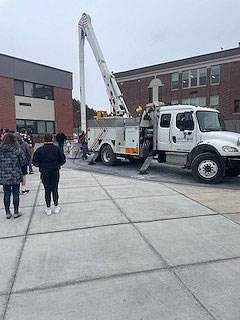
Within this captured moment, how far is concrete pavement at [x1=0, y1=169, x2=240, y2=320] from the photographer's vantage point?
8.06 feet

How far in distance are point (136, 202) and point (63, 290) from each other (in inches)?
137

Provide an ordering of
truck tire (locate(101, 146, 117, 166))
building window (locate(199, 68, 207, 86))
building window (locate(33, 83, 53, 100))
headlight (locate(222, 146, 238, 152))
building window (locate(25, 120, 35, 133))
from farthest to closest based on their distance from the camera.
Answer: building window (locate(199, 68, 207, 86)) < building window (locate(33, 83, 53, 100)) < building window (locate(25, 120, 35, 133)) < truck tire (locate(101, 146, 117, 166)) < headlight (locate(222, 146, 238, 152))

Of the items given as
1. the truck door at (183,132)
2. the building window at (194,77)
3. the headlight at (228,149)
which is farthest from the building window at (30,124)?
the headlight at (228,149)

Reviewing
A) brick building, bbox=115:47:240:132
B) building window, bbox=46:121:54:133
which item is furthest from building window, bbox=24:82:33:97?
brick building, bbox=115:47:240:132

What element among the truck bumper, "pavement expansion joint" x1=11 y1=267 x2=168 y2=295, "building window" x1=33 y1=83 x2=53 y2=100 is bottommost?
"pavement expansion joint" x1=11 y1=267 x2=168 y2=295

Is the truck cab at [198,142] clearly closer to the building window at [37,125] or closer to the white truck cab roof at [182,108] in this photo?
the white truck cab roof at [182,108]

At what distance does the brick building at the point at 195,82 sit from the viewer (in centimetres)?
2898

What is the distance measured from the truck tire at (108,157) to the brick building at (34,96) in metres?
15.1

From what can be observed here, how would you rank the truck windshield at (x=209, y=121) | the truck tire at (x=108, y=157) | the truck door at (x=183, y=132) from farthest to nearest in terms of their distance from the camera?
the truck tire at (x=108, y=157) → the truck door at (x=183, y=132) → the truck windshield at (x=209, y=121)

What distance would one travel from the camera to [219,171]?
804cm

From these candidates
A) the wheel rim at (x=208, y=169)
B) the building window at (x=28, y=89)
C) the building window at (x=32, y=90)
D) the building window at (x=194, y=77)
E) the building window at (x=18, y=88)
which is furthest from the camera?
the building window at (x=194, y=77)

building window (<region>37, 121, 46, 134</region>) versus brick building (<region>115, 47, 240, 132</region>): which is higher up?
brick building (<region>115, 47, 240, 132</region>)

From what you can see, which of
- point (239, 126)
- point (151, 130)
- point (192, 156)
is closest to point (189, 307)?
point (192, 156)

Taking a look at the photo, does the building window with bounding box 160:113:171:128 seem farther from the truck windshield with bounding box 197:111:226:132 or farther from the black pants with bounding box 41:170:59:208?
the black pants with bounding box 41:170:59:208
